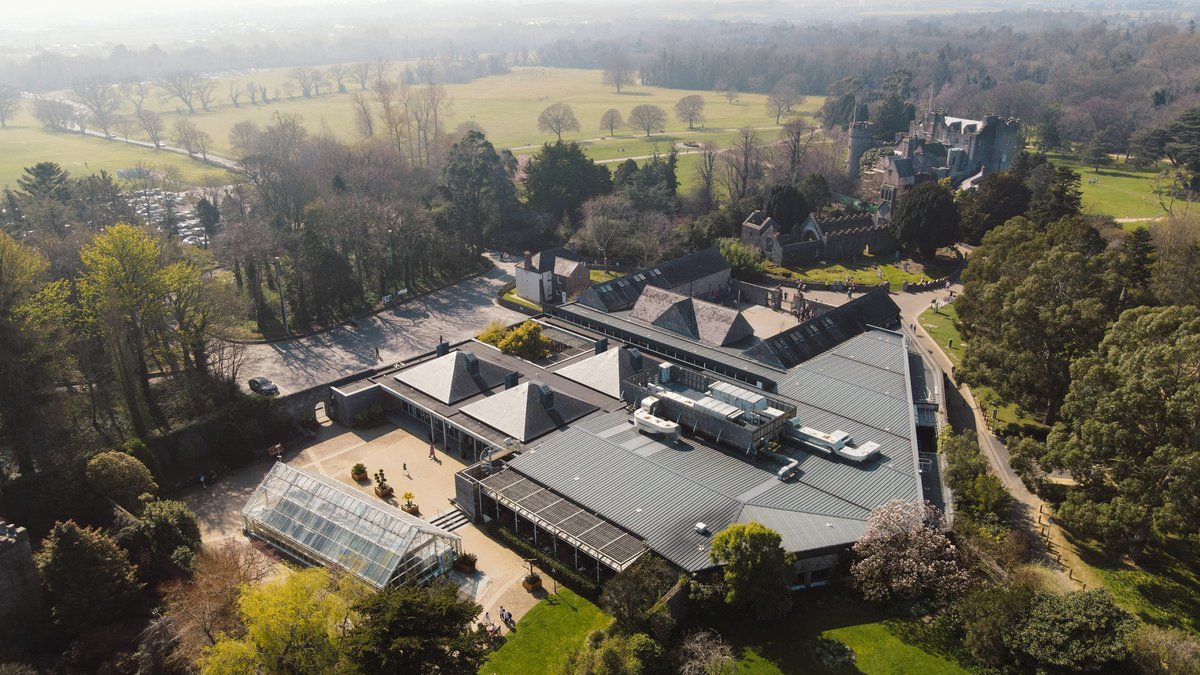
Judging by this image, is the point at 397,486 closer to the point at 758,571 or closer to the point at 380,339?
the point at 758,571

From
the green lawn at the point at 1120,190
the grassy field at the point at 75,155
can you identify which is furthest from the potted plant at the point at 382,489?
the green lawn at the point at 1120,190

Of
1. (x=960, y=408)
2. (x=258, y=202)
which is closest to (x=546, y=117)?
(x=258, y=202)

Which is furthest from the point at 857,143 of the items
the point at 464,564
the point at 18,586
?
the point at 18,586

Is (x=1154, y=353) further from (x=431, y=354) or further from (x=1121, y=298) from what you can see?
(x=431, y=354)

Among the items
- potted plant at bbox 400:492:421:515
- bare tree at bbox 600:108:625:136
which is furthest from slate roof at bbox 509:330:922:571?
bare tree at bbox 600:108:625:136

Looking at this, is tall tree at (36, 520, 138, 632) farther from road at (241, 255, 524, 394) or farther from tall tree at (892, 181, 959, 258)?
tall tree at (892, 181, 959, 258)

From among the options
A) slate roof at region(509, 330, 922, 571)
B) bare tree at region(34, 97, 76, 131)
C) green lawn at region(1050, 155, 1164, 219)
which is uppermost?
bare tree at region(34, 97, 76, 131)

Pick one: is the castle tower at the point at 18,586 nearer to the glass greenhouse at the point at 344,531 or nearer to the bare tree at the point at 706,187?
the glass greenhouse at the point at 344,531
